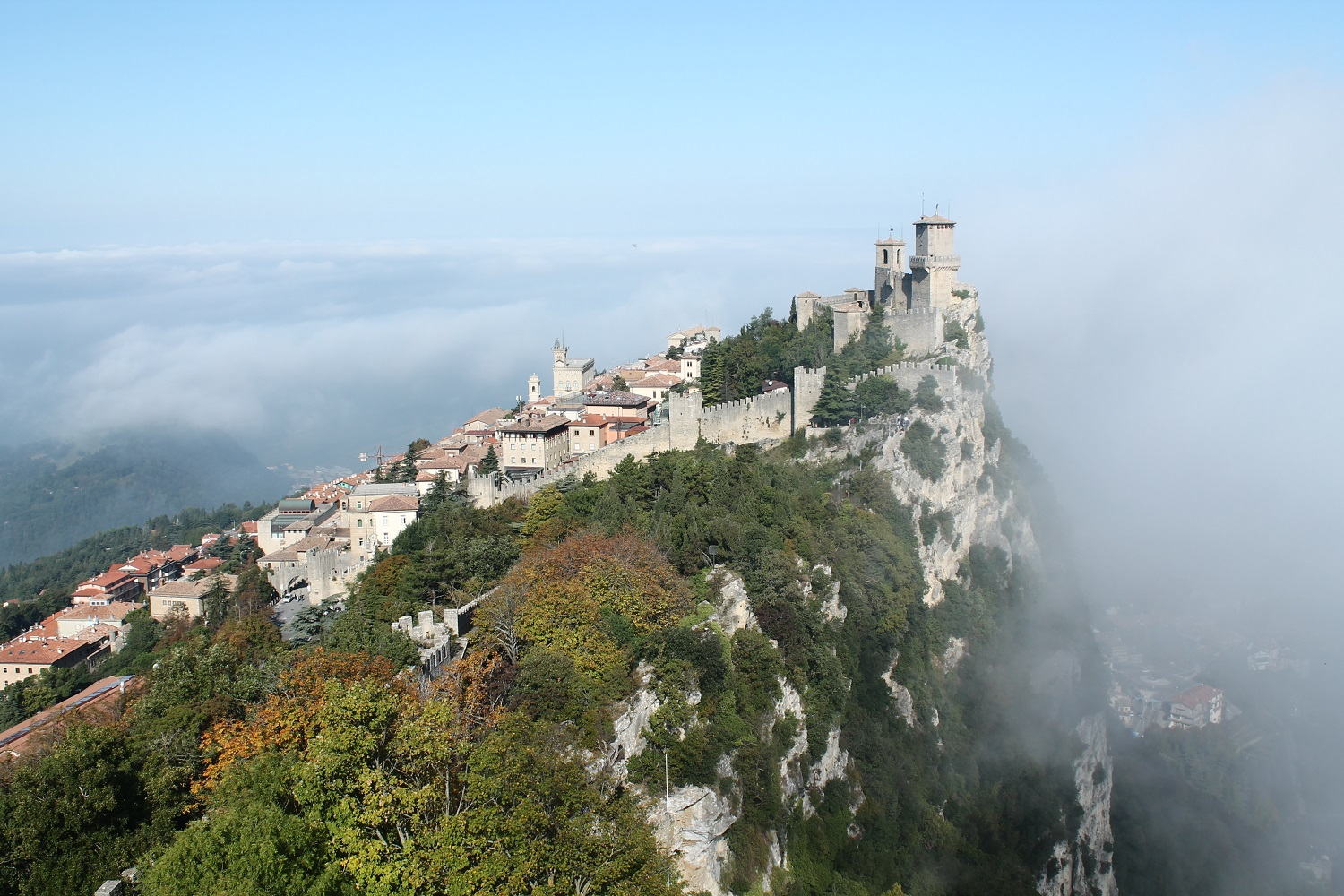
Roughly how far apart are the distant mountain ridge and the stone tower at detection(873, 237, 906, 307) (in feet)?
369

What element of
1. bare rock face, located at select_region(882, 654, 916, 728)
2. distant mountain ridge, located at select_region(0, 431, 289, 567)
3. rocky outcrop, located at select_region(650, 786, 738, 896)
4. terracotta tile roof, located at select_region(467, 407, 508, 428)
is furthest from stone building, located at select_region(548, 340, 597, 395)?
distant mountain ridge, located at select_region(0, 431, 289, 567)

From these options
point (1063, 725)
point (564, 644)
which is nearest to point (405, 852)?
point (564, 644)

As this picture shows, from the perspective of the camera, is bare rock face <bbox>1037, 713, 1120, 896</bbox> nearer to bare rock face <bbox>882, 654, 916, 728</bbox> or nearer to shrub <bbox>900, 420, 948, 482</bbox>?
bare rock face <bbox>882, 654, 916, 728</bbox>

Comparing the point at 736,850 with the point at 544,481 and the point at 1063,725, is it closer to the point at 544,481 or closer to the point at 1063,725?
the point at 544,481

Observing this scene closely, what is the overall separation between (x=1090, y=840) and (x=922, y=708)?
16501mm

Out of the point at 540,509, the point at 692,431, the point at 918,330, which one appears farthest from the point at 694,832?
the point at 918,330

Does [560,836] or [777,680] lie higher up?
[560,836]

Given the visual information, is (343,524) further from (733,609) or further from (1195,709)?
(1195,709)

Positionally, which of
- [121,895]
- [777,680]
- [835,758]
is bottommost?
[835,758]

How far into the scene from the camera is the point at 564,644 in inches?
1088

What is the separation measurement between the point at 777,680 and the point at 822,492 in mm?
13996

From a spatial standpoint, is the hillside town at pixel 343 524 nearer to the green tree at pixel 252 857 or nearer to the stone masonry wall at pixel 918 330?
the stone masonry wall at pixel 918 330

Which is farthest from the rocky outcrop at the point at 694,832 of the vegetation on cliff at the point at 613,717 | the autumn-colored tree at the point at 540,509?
the autumn-colored tree at the point at 540,509

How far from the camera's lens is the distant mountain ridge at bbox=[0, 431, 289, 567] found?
145m
